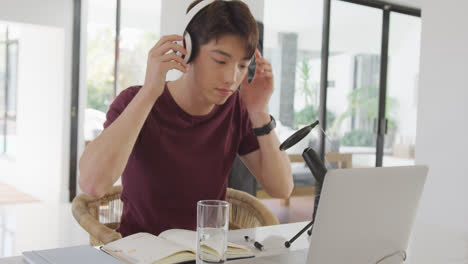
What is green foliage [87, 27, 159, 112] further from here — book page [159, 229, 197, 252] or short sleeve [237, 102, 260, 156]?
book page [159, 229, 197, 252]

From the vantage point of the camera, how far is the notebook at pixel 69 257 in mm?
990

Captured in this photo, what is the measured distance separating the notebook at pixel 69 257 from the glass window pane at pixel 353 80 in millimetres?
3363

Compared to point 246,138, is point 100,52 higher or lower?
higher

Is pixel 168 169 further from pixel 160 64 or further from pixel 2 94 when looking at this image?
pixel 2 94

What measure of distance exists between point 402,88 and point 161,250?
168 inches

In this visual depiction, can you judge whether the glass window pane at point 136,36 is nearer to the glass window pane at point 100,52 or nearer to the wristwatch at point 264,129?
the glass window pane at point 100,52

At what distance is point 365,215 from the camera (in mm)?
957

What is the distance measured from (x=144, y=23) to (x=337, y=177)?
4444 mm

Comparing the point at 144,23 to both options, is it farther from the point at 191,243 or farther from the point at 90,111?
the point at 191,243

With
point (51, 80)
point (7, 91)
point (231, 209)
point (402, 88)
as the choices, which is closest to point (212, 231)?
point (231, 209)

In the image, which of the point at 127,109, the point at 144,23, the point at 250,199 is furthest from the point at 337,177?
the point at 144,23

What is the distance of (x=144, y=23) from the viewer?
16.4 feet

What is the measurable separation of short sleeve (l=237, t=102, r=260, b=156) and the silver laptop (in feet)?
2.51

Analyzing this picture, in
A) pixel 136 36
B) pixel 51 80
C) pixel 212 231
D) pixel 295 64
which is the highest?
pixel 136 36
